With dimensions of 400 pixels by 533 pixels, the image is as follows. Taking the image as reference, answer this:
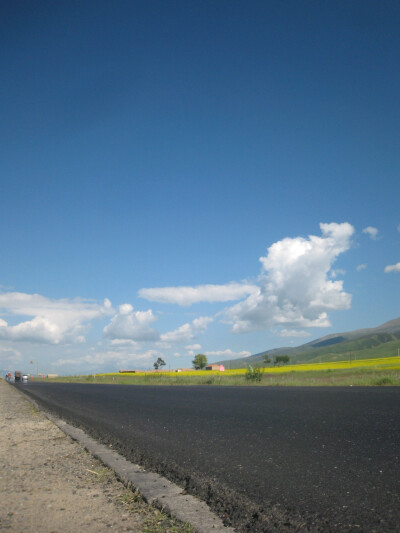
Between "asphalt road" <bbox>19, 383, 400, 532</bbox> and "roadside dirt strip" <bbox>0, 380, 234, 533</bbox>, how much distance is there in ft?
0.89

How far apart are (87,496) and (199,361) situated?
16633cm

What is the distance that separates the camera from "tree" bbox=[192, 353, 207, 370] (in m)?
165

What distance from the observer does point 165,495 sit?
3.62m

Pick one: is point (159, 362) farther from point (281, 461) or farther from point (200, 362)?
point (281, 461)

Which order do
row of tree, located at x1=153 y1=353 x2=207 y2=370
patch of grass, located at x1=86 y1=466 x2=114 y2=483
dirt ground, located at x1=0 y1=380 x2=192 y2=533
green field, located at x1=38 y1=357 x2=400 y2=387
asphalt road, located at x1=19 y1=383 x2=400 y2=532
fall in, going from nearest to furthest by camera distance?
dirt ground, located at x1=0 y1=380 x2=192 y2=533, asphalt road, located at x1=19 y1=383 x2=400 y2=532, patch of grass, located at x1=86 y1=466 x2=114 y2=483, green field, located at x1=38 y1=357 x2=400 y2=387, row of tree, located at x1=153 y1=353 x2=207 y2=370

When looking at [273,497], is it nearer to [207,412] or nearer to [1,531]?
[1,531]

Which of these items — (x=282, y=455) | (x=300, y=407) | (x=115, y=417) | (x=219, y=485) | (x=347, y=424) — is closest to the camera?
(x=219, y=485)

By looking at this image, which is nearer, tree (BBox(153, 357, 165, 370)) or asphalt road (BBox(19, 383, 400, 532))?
asphalt road (BBox(19, 383, 400, 532))

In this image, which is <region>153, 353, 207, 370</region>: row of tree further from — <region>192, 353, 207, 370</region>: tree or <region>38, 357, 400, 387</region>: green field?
<region>38, 357, 400, 387</region>: green field

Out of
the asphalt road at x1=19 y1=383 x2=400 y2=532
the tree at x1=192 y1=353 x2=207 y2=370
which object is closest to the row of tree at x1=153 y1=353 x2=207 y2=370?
the tree at x1=192 y1=353 x2=207 y2=370

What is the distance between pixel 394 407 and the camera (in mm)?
10461

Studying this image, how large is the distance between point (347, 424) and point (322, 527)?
528 cm

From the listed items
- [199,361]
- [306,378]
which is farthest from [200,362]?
[306,378]

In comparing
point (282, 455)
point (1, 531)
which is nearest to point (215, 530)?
point (1, 531)
